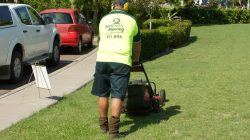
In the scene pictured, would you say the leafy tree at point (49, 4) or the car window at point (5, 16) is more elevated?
the car window at point (5, 16)

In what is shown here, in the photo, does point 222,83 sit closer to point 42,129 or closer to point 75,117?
point 75,117

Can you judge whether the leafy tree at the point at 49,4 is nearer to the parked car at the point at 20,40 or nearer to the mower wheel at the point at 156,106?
the parked car at the point at 20,40

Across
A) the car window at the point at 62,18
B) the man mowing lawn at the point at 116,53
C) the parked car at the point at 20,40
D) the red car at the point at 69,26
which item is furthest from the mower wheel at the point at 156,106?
the car window at the point at 62,18

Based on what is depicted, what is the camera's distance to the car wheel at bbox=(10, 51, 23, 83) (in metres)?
11.5

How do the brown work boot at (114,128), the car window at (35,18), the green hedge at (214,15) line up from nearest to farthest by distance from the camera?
the brown work boot at (114,128)
the car window at (35,18)
the green hedge at (214,15)

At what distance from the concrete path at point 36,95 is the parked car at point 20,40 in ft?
1.77

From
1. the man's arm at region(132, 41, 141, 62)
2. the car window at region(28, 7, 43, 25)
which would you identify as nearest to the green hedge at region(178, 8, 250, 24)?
the car window at region(28, 7, 43, 25)

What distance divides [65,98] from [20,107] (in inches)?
39.5

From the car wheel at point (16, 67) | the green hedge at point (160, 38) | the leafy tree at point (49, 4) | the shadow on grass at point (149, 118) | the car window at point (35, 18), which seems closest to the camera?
the shadow on grass at point (149, 118)

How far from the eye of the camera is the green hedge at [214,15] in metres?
43.0

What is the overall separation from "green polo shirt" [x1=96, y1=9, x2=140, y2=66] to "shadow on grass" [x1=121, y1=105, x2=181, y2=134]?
103 centimetres

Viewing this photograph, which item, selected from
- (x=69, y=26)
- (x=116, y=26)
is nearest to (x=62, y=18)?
(x=69, y=26)

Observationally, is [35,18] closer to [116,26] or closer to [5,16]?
[5,16]

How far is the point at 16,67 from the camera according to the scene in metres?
11.7
